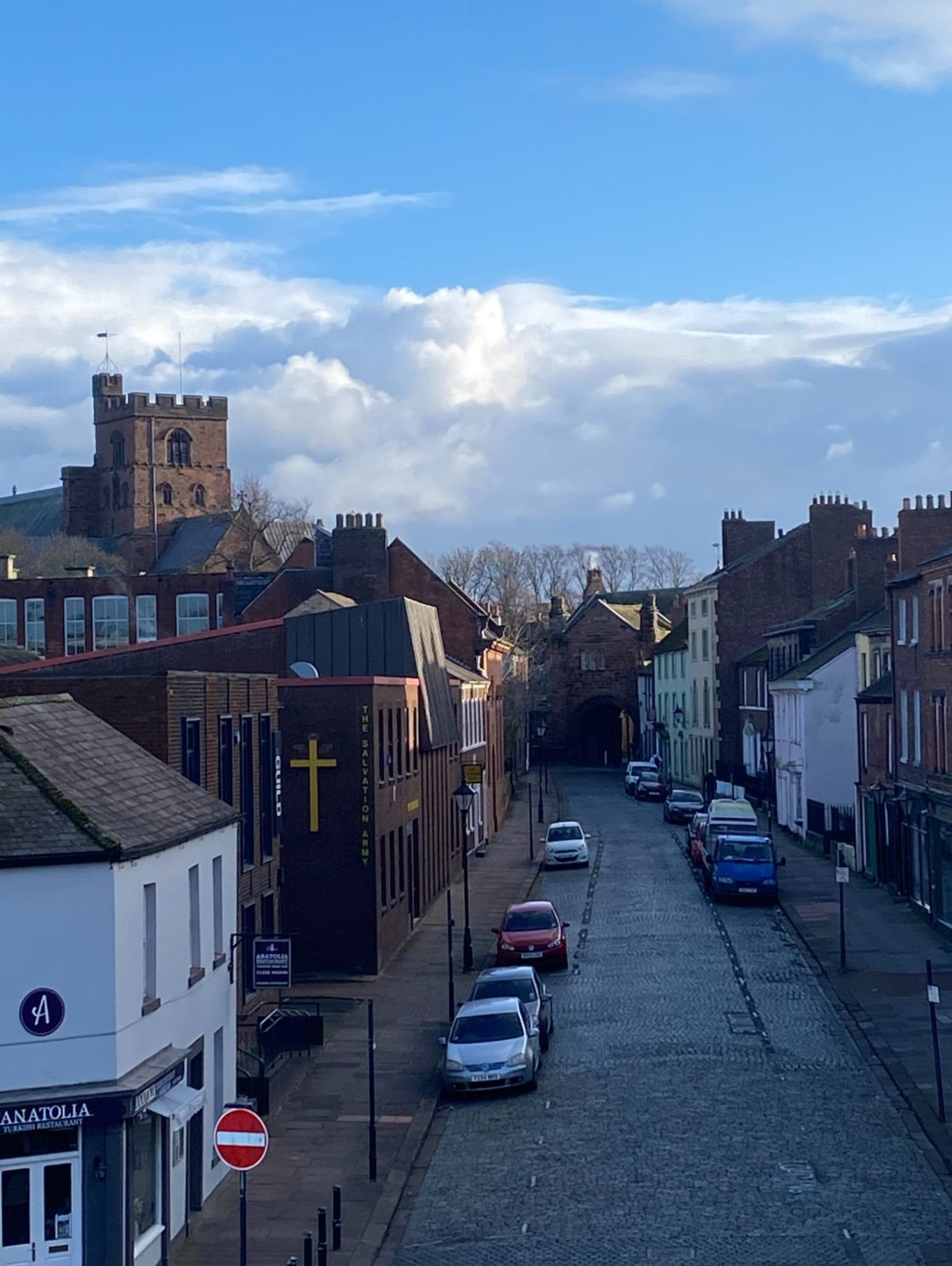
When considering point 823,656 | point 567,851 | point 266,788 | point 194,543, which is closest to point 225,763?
point 266,788

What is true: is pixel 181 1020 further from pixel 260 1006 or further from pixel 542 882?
pixel 542 882

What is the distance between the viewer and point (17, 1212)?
1730 centimetres

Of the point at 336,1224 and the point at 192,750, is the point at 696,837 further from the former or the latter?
the point at 336,1224

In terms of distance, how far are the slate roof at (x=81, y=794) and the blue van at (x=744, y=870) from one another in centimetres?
2497

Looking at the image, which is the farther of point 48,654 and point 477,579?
point 477,579

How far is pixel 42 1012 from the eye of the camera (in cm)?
1745

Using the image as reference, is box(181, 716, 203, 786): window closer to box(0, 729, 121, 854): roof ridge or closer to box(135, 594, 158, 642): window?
box(0, 729, 121, 854): roof ridge

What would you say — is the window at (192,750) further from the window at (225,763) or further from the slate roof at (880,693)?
the slate roof at (880,693)

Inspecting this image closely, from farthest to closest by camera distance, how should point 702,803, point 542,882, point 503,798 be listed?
1. point 503,798
2. point 702,803
3. point 542,882

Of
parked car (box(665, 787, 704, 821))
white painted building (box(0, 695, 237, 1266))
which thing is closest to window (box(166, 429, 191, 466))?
parked car (box(665, 787, 704, 821))

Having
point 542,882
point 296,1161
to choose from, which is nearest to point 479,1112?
point 296,1161

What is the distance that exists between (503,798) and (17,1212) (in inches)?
2354

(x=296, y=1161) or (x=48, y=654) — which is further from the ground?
(x=48, y=654)

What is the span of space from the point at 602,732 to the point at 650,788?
30.2 m
